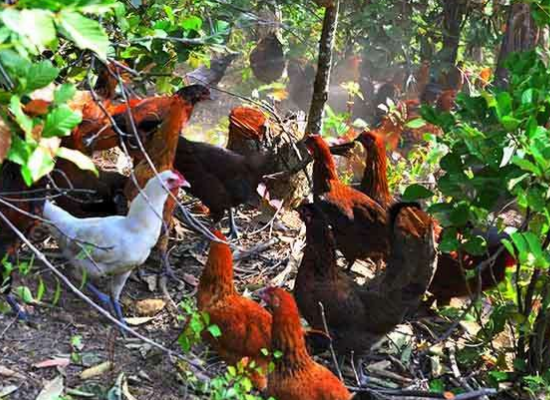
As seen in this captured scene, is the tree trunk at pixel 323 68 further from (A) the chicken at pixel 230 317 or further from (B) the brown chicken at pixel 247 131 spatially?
(A) the chicken at pixel 230 317

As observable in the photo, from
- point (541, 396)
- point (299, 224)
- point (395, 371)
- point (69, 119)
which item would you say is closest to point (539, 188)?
point (541, 396)

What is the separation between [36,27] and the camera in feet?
5.50

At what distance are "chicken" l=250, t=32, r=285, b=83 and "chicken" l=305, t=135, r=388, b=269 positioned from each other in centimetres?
534

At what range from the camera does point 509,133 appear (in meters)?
3.60

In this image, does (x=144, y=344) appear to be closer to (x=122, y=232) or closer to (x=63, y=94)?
(x=122, y=232)

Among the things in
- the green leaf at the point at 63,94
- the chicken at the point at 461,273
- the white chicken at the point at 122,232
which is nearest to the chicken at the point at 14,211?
the white chicken at the point at 122,232

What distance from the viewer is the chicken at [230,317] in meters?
4.10

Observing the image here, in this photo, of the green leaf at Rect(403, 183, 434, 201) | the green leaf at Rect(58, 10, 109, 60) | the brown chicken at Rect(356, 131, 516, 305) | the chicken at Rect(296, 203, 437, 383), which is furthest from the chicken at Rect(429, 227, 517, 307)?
the green leaf at Rect(58, 10, 109, 60)

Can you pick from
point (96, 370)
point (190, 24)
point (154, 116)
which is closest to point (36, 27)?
point (96, 370)

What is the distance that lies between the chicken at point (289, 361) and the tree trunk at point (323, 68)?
2.14 metres

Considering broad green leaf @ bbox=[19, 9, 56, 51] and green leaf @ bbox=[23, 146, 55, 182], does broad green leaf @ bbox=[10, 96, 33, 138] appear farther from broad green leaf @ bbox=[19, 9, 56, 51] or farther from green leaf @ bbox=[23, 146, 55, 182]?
broad green leaf @ bbox=[19, 9, 56, 51]

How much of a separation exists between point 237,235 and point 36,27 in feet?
14.2

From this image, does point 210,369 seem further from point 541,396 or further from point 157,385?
point 541,396

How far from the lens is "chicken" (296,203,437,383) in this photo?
4352 mm
